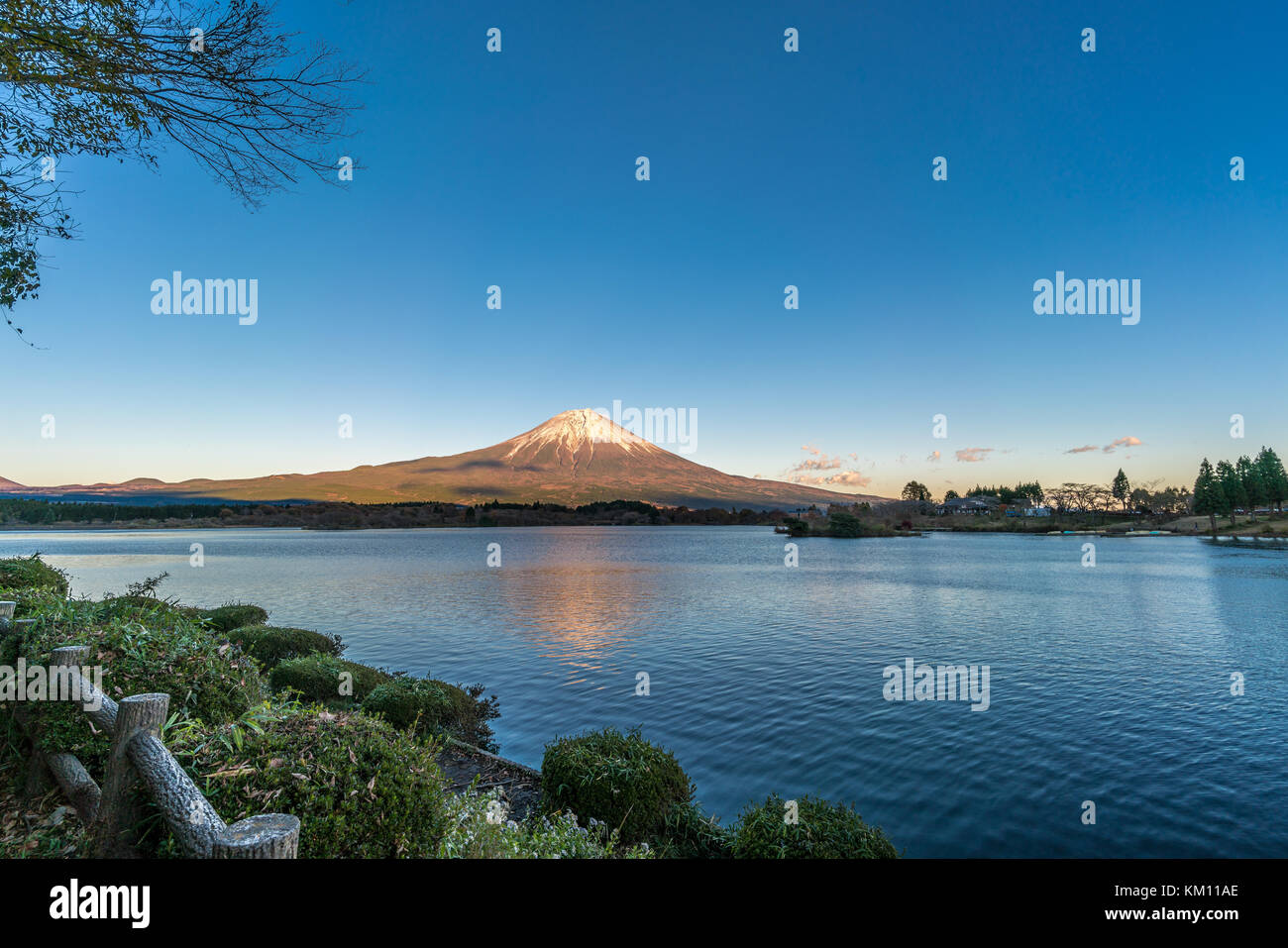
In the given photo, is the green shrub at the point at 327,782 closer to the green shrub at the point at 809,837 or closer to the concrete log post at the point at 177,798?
the concrete log post at the point at 177,798

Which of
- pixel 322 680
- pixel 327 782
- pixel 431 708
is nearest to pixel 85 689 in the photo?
pixel 327 782

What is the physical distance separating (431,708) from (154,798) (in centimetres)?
990

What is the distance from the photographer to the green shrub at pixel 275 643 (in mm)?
18781

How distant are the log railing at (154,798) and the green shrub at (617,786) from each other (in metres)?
5.48

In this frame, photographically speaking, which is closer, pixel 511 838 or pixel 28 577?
pixel 511 838

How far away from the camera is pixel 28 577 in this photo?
1510 cm

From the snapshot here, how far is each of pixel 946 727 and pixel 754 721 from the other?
523 centimetres

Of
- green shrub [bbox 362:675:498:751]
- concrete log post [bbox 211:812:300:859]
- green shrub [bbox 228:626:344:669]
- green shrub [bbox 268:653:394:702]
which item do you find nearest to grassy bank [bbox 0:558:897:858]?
concrete log post [bbox 211:812:300:859]

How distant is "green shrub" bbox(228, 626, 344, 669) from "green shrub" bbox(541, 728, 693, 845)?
41.7ft

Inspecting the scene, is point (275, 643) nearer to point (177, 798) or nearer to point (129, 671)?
point (129, 671)
